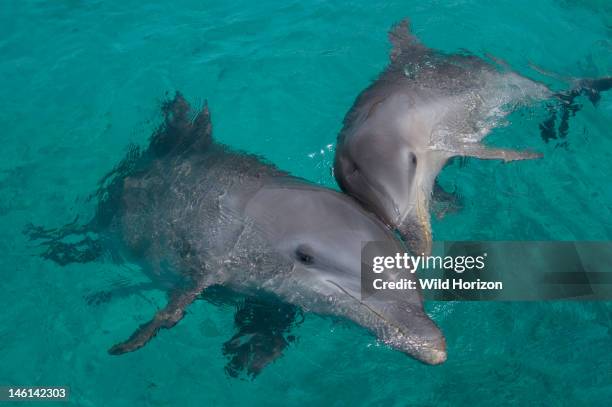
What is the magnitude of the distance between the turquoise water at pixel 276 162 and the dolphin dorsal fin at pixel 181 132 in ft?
3.01

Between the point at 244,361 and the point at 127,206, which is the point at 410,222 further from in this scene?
the point at 127,206

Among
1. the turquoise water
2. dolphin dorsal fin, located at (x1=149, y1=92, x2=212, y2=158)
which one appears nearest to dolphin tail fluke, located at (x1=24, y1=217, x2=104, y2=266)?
the turquoise water

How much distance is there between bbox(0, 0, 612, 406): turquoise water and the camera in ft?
19.8

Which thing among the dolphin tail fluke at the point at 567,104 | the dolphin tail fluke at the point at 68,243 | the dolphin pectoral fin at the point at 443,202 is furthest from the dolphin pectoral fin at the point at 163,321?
the dolphin tail fluke at the point at 567,104

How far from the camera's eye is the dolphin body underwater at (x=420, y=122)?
588 cm

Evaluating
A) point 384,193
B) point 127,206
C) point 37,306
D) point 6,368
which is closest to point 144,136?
point 127,206

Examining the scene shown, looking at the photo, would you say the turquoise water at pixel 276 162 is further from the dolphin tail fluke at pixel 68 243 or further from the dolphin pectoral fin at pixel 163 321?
the dolphin pectoral fin at pixel 163 321

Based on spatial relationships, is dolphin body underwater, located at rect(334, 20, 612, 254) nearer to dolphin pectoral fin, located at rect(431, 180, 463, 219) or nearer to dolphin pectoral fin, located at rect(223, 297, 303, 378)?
dolphin pectoral fin, located at rect(431, 180, 463, 219)

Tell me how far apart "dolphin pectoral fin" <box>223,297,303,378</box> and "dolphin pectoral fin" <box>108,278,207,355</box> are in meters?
0.57

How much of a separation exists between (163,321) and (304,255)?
167 centimetres

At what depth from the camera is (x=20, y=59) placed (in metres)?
10.6

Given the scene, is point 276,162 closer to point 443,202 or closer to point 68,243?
point 443,202

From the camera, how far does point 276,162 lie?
8336 mm

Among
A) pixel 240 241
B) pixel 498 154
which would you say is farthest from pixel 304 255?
pixel 498 154
